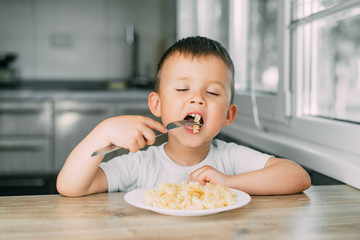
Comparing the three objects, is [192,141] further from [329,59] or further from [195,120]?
[329,59]

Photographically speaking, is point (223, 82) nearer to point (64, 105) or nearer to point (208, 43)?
point (208, 43)

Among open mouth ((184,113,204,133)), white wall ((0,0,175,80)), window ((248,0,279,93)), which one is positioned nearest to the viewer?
open mouth ((184,113,204,133))

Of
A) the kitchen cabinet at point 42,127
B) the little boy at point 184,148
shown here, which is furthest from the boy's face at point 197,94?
the kitchen cabinet at point 42,127

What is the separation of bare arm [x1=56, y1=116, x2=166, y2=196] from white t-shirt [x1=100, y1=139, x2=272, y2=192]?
110 mm

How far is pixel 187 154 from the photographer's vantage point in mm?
1109

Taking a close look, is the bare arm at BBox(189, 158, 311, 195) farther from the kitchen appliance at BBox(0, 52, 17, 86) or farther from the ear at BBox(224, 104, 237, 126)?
the kitchen appliance at BBox(0, 52, 17, 86)

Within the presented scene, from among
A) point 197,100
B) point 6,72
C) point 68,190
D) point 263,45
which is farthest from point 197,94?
point 6,72

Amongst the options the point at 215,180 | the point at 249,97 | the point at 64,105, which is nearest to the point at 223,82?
the point at 215,180

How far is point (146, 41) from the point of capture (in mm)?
3791

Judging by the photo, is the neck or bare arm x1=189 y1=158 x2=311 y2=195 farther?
the neck

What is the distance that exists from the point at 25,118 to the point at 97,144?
87.5 inches

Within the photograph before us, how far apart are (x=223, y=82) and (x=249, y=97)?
0.87 metres

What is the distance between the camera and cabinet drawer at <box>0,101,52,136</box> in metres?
2.89

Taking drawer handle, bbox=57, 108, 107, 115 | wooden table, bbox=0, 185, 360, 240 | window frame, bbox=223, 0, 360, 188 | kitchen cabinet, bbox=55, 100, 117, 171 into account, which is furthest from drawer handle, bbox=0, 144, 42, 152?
wooden table, bbox=0, 185, 360, 240
